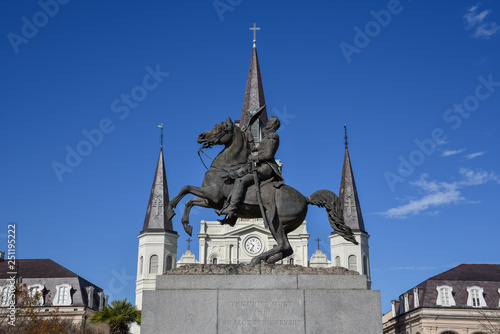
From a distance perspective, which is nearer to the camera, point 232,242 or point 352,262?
point 352,262

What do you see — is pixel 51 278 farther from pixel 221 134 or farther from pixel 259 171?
pixel 259 171

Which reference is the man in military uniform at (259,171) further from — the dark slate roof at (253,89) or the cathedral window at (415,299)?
the dark slate roof at (253,89)

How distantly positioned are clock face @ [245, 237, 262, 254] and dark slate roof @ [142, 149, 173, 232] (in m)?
10.5

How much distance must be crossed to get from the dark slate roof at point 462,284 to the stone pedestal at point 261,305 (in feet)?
186

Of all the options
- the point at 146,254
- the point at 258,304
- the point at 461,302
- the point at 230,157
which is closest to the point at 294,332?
the point at 258,304

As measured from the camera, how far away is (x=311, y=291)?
1108 cm

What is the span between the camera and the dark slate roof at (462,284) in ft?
208

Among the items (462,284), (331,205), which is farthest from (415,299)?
(331,205)

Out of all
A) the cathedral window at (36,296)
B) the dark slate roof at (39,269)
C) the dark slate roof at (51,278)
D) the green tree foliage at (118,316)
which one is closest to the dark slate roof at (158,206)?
the dark slate roof at (51,278)

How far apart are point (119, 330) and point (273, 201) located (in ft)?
107

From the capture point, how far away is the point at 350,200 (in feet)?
257

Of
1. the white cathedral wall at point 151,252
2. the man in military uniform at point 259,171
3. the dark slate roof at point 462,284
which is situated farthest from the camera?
the white cathedral wall at point 151,252

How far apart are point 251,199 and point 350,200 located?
67.1 metres

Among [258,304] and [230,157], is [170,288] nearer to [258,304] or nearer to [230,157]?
[258,304]
